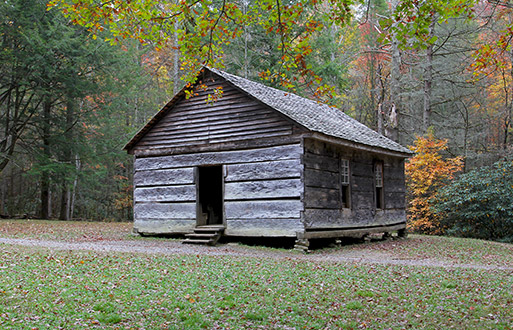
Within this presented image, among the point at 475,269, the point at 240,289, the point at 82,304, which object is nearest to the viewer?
the point at 82,304

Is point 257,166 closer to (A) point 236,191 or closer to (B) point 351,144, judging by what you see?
(A) point 236,191

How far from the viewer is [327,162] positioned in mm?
15984

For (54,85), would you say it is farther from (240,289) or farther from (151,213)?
(240,289)

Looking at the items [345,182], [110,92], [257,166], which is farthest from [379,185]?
[110,92]

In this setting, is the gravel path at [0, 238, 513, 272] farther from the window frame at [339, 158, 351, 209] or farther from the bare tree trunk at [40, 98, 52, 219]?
the bare tree trunk at [40, 98, 52, 219]

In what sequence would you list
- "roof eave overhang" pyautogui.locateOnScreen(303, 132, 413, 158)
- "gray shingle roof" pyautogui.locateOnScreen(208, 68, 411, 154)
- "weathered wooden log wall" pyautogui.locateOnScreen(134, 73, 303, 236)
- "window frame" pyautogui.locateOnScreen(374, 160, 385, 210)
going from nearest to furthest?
"roof eave overhang" pyautogui.locateOnScreen(303, 132, 413, 158) < "weathered wooden log wall" pyautogui.locateOnScreen(134, 73, 303, 236) < "gray shingle roof" pyautogui.locateOnScreen(208, 68, 411, 154) < "window frame" pyautogui.locateOnScreen(374, 160, 385, 210)

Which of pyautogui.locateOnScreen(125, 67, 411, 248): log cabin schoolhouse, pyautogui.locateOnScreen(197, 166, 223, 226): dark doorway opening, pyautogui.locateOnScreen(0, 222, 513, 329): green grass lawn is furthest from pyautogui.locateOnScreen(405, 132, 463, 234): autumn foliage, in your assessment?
Answer: pyautogui.locateOnScreen(0, 222, 513, 329): green grass lawn

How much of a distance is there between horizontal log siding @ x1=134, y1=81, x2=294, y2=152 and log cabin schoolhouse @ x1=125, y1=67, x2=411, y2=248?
0.04 meters

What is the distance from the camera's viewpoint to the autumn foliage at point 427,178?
25078 mm

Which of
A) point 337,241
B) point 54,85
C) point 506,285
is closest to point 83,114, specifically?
point 54,85

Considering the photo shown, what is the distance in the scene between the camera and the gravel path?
12797 millimetres

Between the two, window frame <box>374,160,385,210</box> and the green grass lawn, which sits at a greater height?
window frame <box>374,160,385,210</box>

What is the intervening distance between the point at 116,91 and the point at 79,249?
15601mm

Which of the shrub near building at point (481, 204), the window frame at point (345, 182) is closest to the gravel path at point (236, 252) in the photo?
the window frame at point (345, 182)
